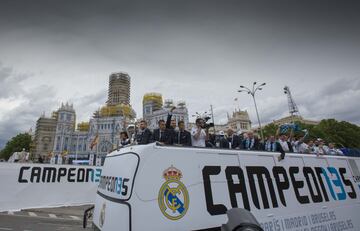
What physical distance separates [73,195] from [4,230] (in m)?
4.28

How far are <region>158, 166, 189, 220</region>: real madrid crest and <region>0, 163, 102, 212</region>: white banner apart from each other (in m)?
10.4

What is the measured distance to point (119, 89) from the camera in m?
103

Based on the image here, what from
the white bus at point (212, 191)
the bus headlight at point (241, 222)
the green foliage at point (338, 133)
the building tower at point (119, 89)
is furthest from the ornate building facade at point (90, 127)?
the bus headlight at point (241, 222)

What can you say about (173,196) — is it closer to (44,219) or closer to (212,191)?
(212,191)

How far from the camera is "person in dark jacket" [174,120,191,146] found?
5.43m

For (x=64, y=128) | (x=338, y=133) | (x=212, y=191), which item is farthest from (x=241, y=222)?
(x=64, y=128)

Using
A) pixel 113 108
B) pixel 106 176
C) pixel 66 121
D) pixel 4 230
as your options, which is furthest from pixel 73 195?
pixel 66 121

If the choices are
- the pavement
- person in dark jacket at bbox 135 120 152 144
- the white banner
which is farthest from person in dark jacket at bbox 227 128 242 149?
the white banner

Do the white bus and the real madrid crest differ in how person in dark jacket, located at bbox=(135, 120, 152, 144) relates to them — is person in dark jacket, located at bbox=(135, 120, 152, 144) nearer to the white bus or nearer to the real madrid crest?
the white bus

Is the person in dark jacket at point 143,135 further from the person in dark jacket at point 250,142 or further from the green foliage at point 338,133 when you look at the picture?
the green foliage at point 338,133

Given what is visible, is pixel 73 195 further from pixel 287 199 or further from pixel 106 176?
pixel 287 199

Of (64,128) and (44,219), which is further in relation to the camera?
(64,128)

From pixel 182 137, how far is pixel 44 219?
25.8 feet

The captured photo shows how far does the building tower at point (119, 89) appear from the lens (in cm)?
10144
